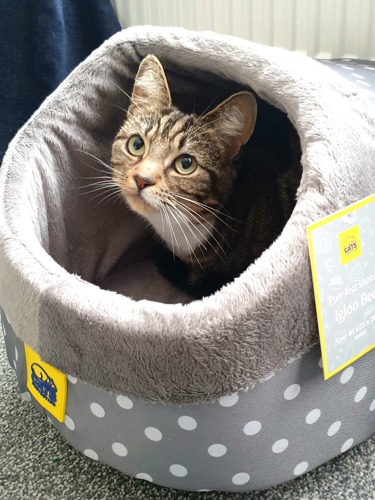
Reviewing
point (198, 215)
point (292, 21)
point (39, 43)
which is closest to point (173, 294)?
point (198, 215)

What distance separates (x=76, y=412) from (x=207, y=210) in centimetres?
46

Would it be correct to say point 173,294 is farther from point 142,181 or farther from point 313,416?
point 313,416

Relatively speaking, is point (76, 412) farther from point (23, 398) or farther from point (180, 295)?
point (180, 295)

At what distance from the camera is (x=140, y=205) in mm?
1108

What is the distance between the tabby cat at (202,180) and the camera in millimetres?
1075

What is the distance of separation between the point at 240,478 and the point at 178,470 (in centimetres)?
10

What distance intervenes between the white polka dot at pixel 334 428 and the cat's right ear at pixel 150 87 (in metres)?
0.68

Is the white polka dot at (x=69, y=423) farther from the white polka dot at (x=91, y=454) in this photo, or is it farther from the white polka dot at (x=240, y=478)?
the white polka dot at (x=240, y=478)

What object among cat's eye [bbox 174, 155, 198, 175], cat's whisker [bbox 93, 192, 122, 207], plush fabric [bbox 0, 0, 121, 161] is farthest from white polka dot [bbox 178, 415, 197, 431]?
plush fabric [bbox 0, 0, 121, 161]

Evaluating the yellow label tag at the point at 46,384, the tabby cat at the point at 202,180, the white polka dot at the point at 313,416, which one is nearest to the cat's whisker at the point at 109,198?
the tabby cat at the point at 202,180

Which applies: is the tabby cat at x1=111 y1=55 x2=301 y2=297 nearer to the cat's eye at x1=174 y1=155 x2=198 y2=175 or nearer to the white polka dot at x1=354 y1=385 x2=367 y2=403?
the cat's eye at x1=174 y1=155 x2=198 y2=175

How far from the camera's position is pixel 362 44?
1521 mm

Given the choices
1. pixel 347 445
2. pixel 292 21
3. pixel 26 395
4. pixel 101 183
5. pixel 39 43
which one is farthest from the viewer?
pixel 39 43

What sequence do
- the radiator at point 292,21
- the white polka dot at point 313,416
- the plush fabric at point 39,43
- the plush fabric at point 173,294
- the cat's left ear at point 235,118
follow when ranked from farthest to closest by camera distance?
the plush fabric at point 39,43 → the radiator at point 292,21 → the cat's left ear at point 235,118 → the white polka dot at point 313,416 → the plush fabric at point 173,294
